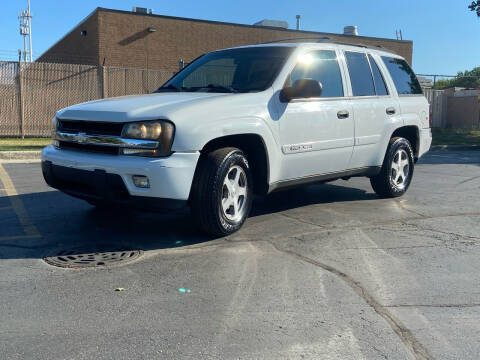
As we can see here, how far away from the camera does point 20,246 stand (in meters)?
4.55

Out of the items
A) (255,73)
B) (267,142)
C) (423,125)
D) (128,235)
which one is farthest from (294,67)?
(423,125)

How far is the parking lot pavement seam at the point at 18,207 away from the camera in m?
5.12

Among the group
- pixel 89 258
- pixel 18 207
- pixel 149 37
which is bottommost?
pixel 89 258

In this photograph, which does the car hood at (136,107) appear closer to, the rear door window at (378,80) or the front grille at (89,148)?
the front grille at (89,148)

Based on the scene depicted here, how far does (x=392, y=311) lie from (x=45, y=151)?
364cm

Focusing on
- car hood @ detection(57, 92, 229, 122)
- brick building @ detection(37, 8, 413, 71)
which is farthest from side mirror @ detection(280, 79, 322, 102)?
brick building @ detection(37, 8, 413, 71)

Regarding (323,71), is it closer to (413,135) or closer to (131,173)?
(413,135)

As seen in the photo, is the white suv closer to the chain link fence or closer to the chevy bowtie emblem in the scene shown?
the chevy bowtie emblem

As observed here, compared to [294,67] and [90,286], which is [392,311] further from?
[294,67]

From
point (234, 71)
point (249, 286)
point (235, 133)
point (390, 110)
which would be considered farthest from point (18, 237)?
point (390, 110)

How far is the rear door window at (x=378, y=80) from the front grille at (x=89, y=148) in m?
3.71

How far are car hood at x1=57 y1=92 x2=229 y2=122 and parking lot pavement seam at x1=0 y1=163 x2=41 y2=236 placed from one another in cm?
117

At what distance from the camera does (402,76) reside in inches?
291

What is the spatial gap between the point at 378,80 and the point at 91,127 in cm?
388
